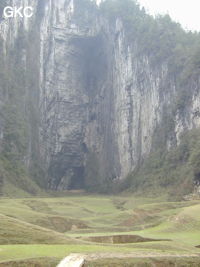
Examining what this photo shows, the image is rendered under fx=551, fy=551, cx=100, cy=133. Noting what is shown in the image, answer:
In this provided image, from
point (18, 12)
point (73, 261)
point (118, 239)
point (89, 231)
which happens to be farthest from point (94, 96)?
point (73, 261)

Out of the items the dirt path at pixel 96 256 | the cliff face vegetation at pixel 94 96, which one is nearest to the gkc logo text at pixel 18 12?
the cliff face vegetation at pixel 94 96

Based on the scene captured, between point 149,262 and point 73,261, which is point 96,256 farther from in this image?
point 149,262

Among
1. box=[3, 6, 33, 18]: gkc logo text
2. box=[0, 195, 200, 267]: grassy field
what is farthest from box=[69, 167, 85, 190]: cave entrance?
→ box=[0, 195, 200, 267]: grassy field

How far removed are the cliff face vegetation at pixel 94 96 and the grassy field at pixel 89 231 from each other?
21686 mm

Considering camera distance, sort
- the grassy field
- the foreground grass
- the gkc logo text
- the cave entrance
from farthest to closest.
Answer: the cave entrance → the gkc logo text → the grassy field → the foreground grass

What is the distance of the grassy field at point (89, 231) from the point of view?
22188 millimetres

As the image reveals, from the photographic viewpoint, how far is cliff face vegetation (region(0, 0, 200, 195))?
101812 mm

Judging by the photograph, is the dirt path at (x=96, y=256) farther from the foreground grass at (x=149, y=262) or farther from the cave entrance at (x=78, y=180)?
the cave entrance at (x=78, y=180)

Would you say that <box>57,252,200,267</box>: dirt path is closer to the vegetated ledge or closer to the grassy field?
the grassy field

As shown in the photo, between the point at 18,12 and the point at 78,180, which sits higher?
the point at 18,12

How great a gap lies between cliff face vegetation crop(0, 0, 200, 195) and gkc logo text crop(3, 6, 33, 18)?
136 centimetres

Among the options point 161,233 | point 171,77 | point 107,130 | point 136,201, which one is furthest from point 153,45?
point 161,233

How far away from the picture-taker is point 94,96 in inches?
4973

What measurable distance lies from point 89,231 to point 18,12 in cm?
8481
